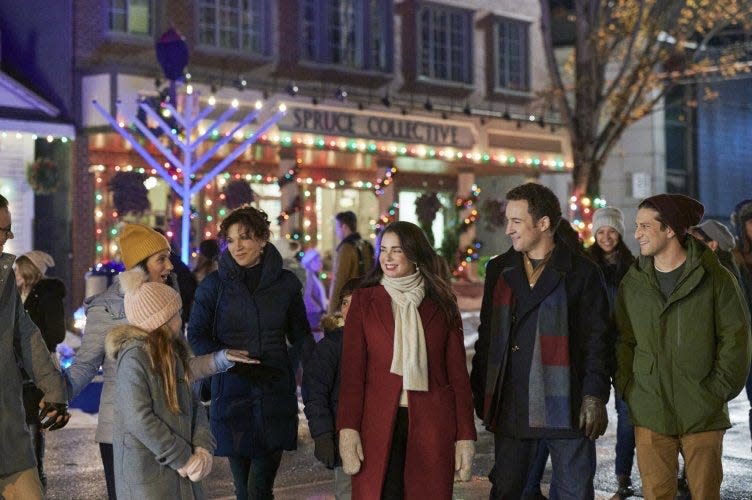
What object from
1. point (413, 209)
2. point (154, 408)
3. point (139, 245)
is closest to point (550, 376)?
point (154, 408)

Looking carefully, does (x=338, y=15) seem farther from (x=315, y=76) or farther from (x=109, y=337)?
(x=109, y=337)

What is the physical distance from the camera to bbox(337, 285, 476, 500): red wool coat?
571cm

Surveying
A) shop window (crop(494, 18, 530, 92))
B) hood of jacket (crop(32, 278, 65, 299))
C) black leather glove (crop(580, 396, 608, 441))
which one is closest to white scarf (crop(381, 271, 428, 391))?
black leather glove (crop(580, 396, 608, 441))

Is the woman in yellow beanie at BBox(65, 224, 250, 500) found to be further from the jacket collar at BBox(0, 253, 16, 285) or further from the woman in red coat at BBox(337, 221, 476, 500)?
the woman in red coat at BBox(337, 221, 476, 500)

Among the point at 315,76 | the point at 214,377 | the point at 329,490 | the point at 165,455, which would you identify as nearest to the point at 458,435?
the point at 165,455

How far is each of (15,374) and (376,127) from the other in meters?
18.0

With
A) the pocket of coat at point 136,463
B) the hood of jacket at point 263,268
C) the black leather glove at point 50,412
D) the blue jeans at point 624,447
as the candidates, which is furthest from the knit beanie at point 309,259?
the pocket of coat at point 136,463

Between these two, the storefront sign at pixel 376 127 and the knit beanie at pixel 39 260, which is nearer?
the knit beanie at pixel 39 260

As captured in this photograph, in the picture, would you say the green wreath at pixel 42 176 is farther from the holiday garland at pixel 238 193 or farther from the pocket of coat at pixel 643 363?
the pocket of coat at pixel 643 363

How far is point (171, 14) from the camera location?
21.8 metres

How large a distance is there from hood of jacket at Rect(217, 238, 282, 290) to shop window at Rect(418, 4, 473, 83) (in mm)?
Answer: 19340

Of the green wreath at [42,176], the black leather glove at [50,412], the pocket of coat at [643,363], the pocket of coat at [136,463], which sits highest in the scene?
the green wreath at [42,176]

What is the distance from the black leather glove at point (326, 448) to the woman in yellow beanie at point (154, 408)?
1.63 feet

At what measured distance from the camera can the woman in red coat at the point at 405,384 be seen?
5699 mm
